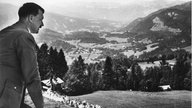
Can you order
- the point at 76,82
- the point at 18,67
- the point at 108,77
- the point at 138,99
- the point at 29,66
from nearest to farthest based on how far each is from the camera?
the point at 29,66 < the point at 18,67 < the point at 138,99 < the point at 76,82 < the point at 108,77

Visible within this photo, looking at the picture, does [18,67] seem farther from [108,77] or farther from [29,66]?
[108,77]

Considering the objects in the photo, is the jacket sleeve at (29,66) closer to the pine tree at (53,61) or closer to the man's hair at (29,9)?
the man's hair at (29,9)

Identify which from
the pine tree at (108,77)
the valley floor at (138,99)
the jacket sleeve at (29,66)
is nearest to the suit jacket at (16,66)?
the jacket sleeve at (29,66)

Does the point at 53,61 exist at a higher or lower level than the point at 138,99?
higher

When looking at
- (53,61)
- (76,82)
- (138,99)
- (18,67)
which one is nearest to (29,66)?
(18,67)

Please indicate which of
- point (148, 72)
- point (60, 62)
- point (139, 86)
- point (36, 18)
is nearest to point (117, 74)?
point (139, 86)

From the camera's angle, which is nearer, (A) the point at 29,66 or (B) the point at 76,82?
(A) the point at 29,66
